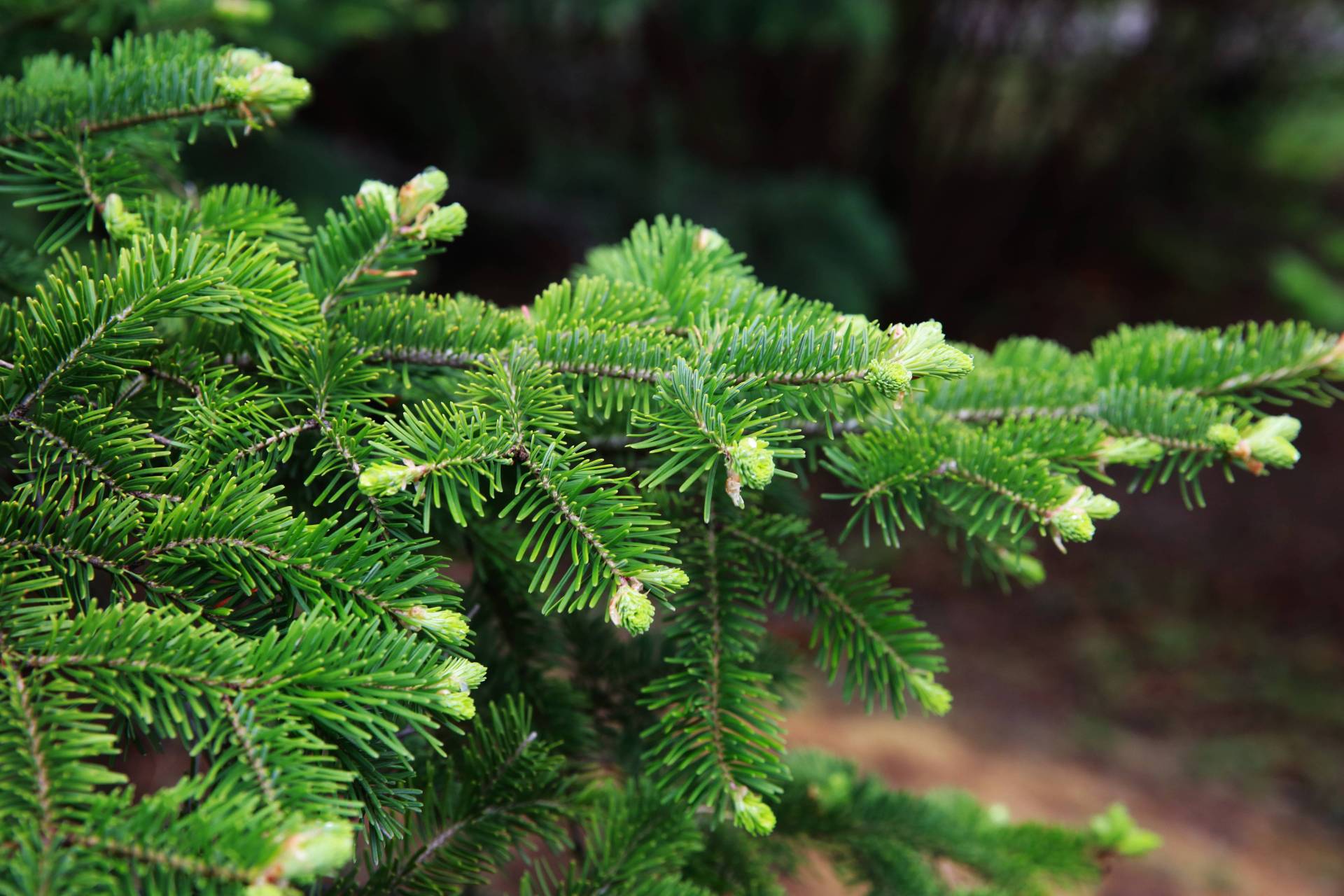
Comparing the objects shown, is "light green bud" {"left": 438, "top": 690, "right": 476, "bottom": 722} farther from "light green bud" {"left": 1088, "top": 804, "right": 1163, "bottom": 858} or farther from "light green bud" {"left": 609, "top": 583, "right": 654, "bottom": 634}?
"light green bud" {"left": 1088, "top": 804, "right": 1163, "bottom": 858}

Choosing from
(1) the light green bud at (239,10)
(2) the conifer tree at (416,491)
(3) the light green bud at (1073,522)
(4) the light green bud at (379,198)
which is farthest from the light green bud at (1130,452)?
(1) the light green bud at (239,10)

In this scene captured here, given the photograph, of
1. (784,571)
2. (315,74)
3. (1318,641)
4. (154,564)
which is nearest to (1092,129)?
(1318,641)

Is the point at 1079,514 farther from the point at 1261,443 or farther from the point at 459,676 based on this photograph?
the point at 459,676

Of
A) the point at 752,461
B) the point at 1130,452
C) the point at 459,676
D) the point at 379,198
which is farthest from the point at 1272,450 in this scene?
the point at 379,198

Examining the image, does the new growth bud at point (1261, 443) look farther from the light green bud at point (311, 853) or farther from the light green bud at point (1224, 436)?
the light green bud at point (311, 853)

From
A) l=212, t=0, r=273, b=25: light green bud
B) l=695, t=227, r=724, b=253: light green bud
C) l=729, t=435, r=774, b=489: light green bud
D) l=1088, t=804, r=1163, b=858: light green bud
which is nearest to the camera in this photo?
l=729, t=435, r=774, b=489: light green bud

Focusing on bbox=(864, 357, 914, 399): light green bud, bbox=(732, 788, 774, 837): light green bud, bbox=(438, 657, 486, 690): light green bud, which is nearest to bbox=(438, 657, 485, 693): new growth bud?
bbox=(438, 657, 486, 690): light green bud

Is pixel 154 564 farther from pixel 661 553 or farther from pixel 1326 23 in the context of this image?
pixel 1326 23
